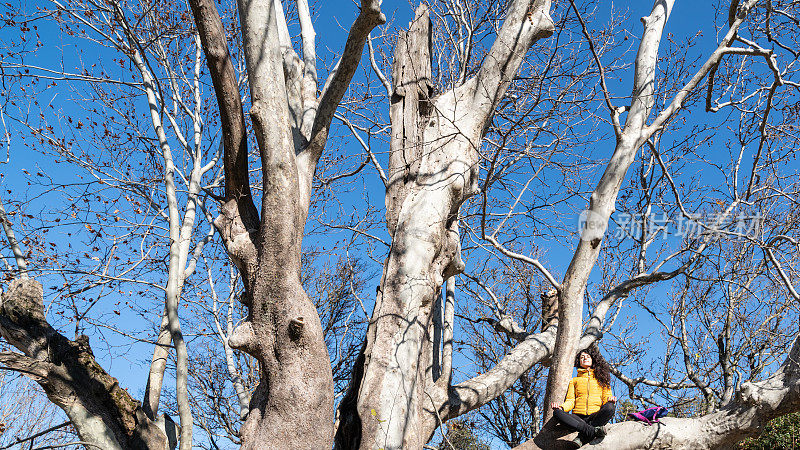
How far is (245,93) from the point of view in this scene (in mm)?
7469

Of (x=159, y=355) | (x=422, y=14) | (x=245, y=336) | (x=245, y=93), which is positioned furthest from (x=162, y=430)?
(x=245, y=93)

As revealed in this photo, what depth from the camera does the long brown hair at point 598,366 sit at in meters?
3.79

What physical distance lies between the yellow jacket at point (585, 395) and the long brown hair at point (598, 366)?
6 cm

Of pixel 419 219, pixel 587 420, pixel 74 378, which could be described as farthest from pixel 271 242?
pixel 587 420

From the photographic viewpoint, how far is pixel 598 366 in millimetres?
3943

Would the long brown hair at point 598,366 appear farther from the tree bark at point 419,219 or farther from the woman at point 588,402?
the tree bark at point 419,219

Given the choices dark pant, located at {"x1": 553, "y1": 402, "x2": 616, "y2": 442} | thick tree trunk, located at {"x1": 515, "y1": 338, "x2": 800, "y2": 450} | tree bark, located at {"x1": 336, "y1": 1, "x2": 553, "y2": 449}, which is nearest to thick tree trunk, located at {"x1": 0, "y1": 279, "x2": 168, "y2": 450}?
tree bark, located at {"x1": 336, "y1": 1, "x2": 553, "y2": 449}

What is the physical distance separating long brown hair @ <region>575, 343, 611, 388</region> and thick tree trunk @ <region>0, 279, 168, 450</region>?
3192 millimetres

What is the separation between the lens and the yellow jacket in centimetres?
351

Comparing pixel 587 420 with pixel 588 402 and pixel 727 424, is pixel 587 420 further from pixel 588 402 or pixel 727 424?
pixel 727 424

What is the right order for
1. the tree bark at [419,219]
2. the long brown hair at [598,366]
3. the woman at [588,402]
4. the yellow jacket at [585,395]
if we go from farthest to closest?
1. the long brown hair at [598,366]
2. the yellow jacket at [585,395]
3. the woman at [588,402]
4. the tree bark at [419,219]

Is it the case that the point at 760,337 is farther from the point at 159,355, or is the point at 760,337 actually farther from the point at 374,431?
the point at 159,355

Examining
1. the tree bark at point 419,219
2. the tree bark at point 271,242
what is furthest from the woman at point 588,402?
the tree bark at point 271,242

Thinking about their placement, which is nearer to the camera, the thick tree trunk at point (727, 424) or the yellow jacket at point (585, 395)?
the thick tree trunk at point (727, 424)
